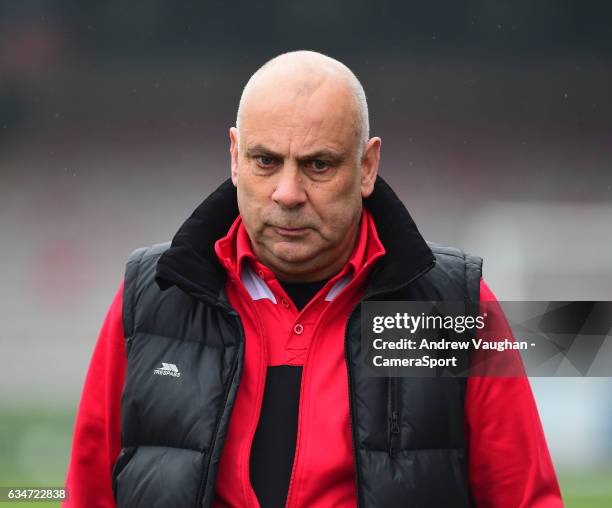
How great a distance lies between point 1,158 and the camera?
9688 mm

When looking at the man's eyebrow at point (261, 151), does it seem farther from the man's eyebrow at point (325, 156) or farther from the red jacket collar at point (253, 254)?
the red jacket collar at point (253, 254)

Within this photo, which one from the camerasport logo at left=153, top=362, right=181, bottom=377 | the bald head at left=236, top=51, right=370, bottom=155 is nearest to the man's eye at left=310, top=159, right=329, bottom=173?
the bald head at left=236, top=51, right=370, bottom=155

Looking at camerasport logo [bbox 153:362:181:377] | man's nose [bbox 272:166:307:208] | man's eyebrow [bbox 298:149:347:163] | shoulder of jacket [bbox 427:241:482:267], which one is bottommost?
camerasport logo [bbox 153:362:181:377]

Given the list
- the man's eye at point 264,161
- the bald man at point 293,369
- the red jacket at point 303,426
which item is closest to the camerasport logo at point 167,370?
the bald man at point 293,369

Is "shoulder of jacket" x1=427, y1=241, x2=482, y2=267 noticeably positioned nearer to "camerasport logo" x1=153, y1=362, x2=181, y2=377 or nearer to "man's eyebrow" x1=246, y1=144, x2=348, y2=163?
"man's eyebrow" x1=246, y1=144, x2=348, y2=163

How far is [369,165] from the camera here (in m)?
2.39

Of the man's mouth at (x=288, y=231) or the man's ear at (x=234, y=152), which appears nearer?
the man's mouth at (x=288, y=231)

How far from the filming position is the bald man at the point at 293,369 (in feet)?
7.00

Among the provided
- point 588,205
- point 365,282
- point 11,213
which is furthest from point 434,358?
point 11,213

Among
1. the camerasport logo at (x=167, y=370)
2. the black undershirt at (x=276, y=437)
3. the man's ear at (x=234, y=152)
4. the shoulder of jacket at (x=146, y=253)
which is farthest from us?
the shoulder of jacket at (x=146, y=253)

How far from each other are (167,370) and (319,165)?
1.87ft

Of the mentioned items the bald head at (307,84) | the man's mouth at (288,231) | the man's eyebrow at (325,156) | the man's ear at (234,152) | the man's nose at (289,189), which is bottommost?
the man's mouth at (288,231)

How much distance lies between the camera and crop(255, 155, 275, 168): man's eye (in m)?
2.22

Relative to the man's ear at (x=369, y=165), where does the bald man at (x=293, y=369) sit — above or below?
below
